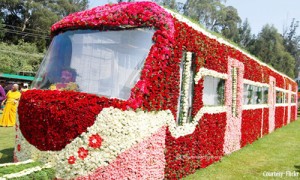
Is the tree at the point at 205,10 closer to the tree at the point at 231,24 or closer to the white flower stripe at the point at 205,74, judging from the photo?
the tree at the point at 231,24

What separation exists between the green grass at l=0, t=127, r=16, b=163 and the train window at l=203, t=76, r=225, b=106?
523 centimetres

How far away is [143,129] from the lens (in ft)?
18.5

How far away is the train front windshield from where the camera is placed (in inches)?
229

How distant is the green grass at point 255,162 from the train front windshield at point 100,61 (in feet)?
9.30

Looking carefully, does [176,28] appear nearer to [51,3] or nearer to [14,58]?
[14,58]

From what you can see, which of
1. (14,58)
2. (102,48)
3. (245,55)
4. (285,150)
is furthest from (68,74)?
(14,58)

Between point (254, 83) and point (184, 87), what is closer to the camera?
point (184, 87)

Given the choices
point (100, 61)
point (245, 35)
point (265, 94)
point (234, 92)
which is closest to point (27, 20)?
point (245, 35)

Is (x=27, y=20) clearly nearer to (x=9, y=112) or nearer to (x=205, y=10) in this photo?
(x=205, y=10)

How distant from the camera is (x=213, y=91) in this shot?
345 inches

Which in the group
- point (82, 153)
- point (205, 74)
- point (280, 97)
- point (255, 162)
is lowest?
point (255, 162)

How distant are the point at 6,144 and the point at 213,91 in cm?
669

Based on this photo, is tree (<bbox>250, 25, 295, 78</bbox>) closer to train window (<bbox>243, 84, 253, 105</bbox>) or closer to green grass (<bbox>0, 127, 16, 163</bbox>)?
train window (<bbox>243, 84, 253, 105</bbox>)

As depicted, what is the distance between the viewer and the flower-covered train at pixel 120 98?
5371 millimetres
